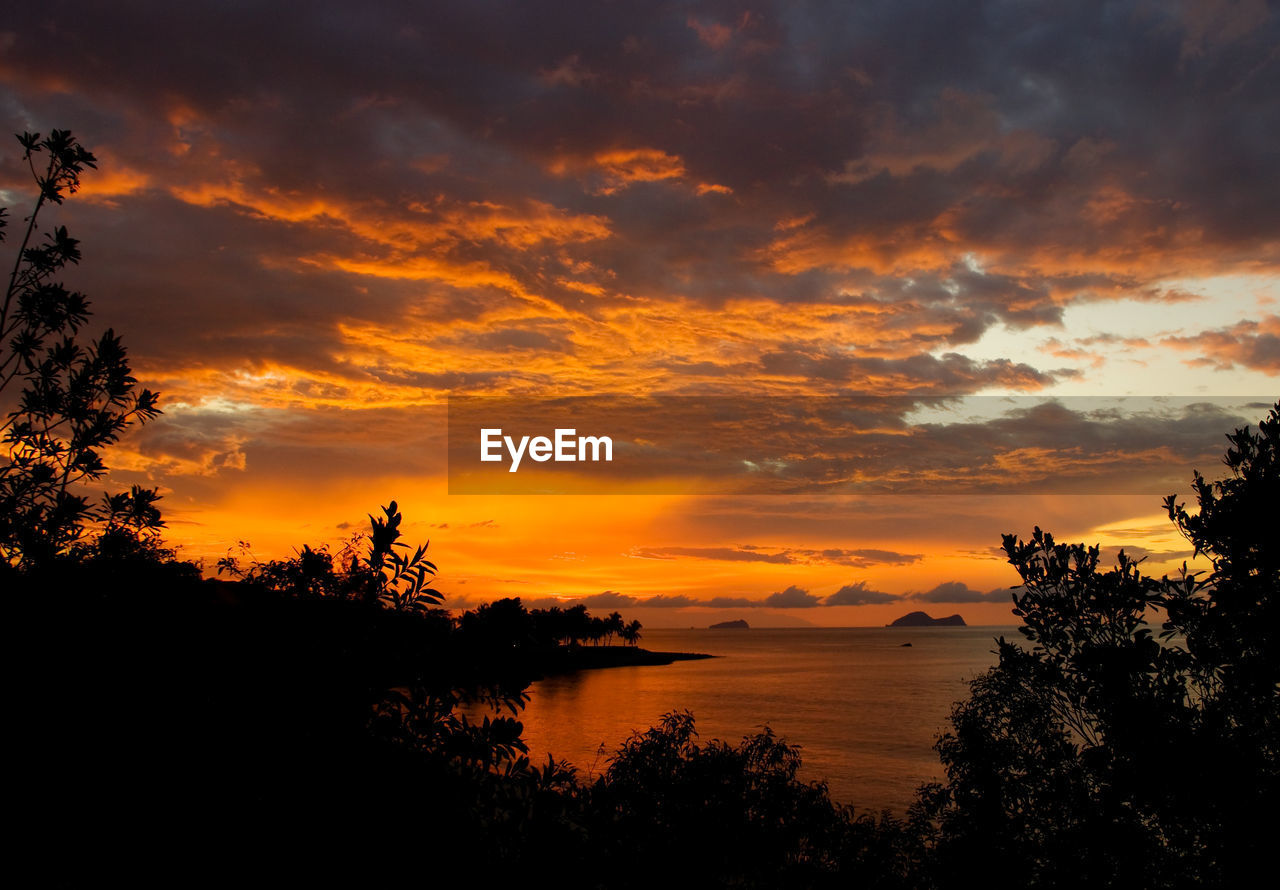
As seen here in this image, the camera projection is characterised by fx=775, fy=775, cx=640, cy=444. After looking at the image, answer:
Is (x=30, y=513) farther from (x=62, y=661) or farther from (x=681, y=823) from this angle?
(x=681, y=823)

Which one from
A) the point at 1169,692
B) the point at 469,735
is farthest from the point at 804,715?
the point at 469,735

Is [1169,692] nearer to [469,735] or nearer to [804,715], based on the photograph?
[469,735]

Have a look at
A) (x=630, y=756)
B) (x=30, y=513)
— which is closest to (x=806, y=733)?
(x=630, y=756)

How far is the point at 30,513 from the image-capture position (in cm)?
1241

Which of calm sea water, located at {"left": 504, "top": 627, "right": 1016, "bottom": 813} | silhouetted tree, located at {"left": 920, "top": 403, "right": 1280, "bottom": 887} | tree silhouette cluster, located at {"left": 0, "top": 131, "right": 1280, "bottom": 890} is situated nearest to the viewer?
tree silhouette cluster, located at {"left": 0, "top": 131, "right": 1280, "bottom": 890}

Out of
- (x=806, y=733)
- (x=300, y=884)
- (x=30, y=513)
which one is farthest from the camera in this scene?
(x=806, y=733)

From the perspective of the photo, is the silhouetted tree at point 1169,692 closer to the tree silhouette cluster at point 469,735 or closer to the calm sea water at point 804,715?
the tree silhouette cluster at point 469,735

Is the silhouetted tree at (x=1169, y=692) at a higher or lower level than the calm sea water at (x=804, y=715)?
higher

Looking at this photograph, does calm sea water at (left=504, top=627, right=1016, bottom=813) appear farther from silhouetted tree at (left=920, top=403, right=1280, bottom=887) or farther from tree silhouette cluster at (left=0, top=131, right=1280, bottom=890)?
silhouetted tree at (left=920, top=403, right=1280, bottom=887)

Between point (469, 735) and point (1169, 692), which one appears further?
point (1169, 692)

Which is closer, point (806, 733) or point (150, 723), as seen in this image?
point (150, 723)

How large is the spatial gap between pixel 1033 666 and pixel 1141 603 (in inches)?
104

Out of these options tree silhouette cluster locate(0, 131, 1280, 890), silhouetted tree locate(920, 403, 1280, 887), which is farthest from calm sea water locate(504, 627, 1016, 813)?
silhouetted tree locate(920, 403, 1280, 887)

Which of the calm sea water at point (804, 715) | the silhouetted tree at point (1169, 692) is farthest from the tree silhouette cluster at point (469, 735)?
the calm sea water at point (804, 715)
